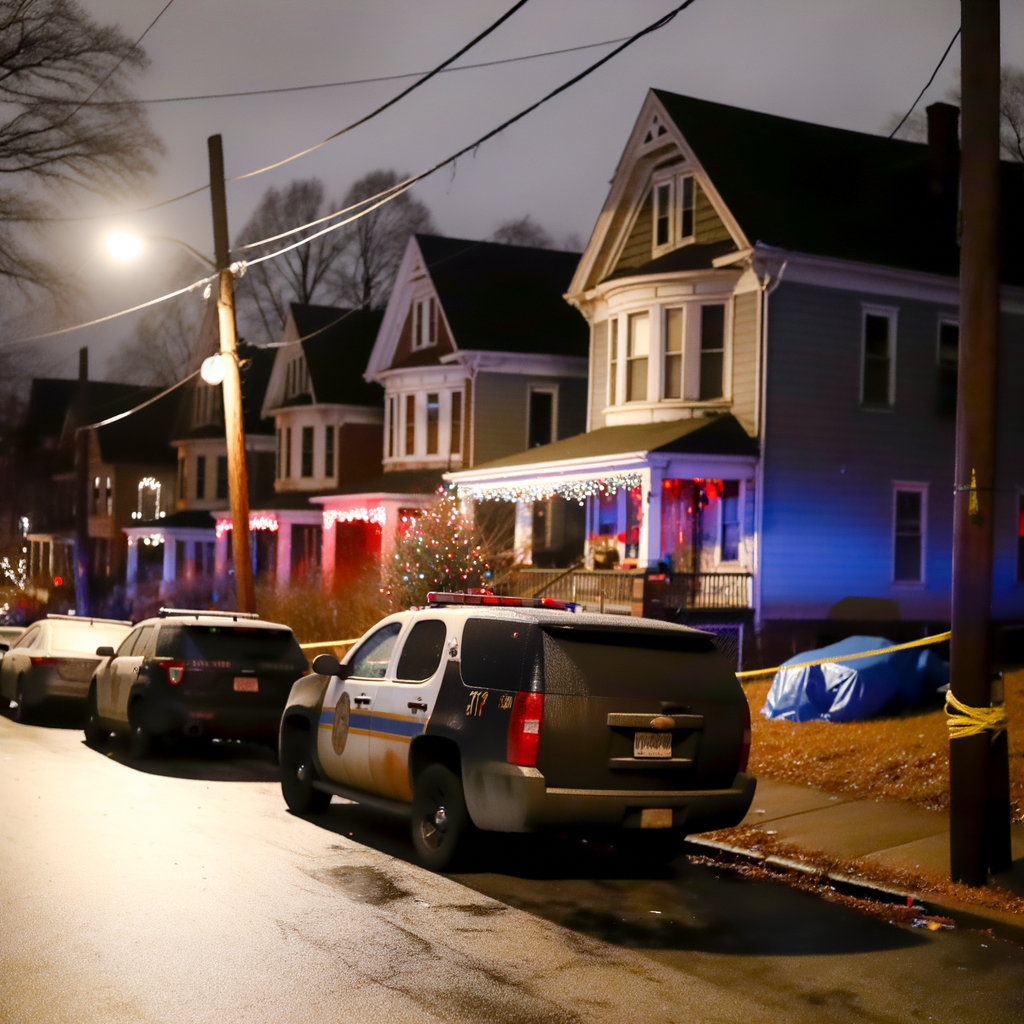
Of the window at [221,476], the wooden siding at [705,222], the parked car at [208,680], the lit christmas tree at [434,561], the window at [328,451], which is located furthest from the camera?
the window at [221,476]

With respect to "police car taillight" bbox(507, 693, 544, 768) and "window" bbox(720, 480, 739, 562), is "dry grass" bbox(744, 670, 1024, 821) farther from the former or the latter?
"window" bbox(720, 480, 739, 562)

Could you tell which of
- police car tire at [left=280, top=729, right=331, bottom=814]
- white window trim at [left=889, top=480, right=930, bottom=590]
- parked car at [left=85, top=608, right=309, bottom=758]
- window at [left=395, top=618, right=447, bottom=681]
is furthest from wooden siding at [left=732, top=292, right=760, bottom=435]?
Result: window at [left=395, top=618, right=447, bottom=681]

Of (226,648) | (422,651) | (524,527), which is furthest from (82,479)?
(422,651)

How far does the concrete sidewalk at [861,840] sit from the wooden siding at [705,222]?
15226mm

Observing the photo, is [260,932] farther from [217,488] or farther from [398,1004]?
[217,488]

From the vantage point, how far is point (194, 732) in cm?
1355

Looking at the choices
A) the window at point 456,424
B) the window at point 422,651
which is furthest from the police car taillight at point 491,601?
the window at point 456,424

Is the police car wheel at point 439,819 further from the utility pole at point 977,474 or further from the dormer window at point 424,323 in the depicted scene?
the dormer window at point 424,323

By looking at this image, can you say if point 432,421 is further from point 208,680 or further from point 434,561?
point 208,680

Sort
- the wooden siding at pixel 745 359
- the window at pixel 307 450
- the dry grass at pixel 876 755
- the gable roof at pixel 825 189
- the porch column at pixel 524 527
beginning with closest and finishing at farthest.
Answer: the dry grass at pixel 876 755, the wooden siding at pixel 745 359, the gable roof at pixel 825 189, the porch column at pixel 524 527, the window at pixel 307 450

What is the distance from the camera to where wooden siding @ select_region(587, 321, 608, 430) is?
28.0 m

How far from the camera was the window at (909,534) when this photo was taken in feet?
83.0

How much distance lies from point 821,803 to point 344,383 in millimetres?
31520

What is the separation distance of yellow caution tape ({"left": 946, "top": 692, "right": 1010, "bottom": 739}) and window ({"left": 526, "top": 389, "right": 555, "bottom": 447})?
2528 centimetres
